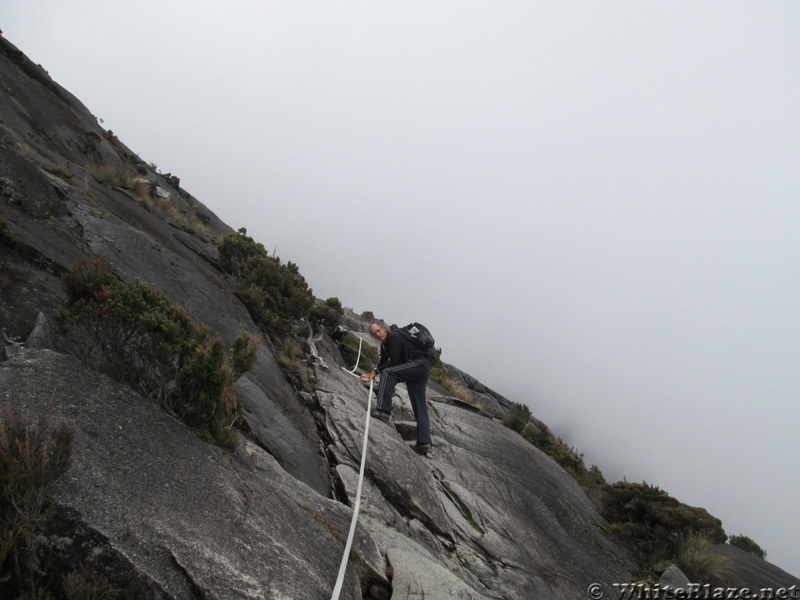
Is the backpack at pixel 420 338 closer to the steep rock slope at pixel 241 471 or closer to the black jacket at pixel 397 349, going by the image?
the black jacket at pixel 397 349

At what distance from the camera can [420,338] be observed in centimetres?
977

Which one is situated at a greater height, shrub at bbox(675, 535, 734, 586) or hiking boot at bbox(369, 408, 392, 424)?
shrub at bbox(675, 535, 734, 586)

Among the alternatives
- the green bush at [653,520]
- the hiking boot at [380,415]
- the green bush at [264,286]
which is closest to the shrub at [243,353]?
the hiking boot at [380,415]

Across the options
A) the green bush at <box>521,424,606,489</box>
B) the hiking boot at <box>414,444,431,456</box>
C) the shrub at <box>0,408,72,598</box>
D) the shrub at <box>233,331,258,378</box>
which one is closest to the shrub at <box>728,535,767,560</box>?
the green bush at <box>521,424,606,489</box>

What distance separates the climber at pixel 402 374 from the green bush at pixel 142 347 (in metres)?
4.60

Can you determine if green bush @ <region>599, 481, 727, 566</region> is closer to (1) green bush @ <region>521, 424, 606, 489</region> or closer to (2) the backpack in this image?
(1) green bush @ <region>521, 424, 606, 489</region>

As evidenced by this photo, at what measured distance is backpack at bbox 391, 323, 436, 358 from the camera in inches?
384

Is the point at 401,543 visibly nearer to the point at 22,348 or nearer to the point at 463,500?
the point at 463,500

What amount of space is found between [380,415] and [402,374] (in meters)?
1.19

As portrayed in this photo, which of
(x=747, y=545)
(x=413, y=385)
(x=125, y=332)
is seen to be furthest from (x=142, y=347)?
(x=747, y=545)

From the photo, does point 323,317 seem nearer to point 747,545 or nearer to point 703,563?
point 703,563

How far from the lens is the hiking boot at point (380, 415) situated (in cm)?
1014

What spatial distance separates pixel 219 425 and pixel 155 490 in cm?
146

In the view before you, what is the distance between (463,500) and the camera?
30.2ft
